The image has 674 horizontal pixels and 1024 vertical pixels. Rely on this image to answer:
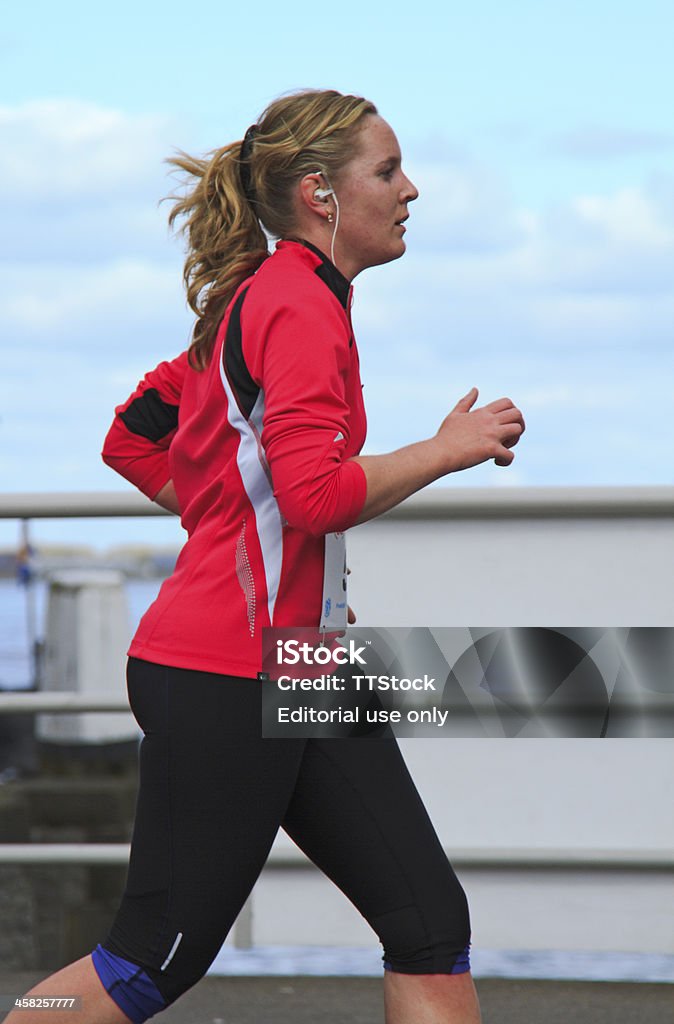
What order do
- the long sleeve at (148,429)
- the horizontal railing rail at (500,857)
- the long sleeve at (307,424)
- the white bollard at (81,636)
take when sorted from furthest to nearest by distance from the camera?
the white bollard at (81,636)
the horizontal railing rail at (500,857)
the long sleeve at (148,429)
the long sleeve at (307,424)

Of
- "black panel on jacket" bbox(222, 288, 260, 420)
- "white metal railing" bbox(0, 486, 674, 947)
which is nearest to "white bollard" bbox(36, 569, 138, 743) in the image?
"white metal railing" bbox(0, 486, 674, 947)

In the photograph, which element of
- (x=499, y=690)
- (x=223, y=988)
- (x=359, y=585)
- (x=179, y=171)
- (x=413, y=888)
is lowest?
(x=223, y=988)

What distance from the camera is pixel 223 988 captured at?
3928mm

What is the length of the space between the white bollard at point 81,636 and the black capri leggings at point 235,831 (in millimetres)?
6371

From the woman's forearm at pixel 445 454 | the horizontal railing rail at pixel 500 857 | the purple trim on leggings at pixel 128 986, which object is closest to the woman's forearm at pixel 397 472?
the woman's forearm at pixel 445 454

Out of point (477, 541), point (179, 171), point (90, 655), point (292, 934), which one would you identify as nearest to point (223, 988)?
point (292, 934)

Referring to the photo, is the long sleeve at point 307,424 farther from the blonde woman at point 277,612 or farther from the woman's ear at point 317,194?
the woman's ear at point 317,194

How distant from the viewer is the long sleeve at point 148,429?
2736 millimetres

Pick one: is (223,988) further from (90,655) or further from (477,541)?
(90,655)

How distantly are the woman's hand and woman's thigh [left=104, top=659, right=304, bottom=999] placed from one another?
1.58 feet

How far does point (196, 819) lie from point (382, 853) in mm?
314

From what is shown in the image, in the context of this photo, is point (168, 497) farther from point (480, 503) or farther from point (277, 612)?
point (480, 503)

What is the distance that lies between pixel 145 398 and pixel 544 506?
158 cm

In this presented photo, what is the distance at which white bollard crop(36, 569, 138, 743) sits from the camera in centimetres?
906
